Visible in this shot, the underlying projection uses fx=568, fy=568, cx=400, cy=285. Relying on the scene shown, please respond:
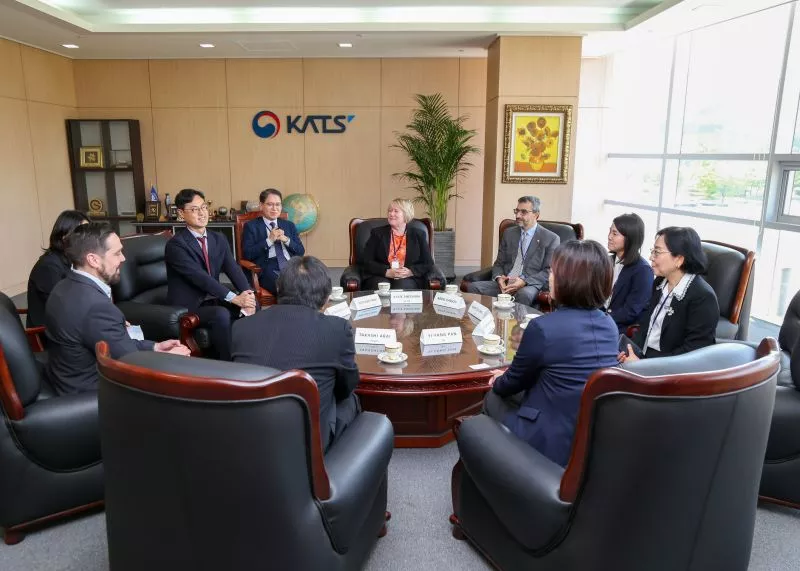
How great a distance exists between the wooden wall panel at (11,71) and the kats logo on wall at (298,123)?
8.49 feet

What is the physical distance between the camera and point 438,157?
6691 millimetres

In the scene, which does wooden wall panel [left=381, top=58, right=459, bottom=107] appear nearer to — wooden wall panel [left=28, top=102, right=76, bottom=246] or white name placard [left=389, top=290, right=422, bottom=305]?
wooden wall panel [left=28, top=102, right=76, bottom=246]

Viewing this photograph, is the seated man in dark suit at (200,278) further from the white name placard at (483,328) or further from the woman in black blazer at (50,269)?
the white name placard at (483,328)

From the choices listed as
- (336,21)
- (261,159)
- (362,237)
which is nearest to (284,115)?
(261,159)

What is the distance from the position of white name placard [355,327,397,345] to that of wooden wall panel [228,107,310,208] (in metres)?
5.06

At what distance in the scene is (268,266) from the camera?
4707 mm

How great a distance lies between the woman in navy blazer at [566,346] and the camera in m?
1.87

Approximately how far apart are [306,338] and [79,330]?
1.06 meters

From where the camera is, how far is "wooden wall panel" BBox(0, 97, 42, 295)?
Result: 6090mm

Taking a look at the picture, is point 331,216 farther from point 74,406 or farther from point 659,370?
point 659,370

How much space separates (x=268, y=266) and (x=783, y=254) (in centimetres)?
425

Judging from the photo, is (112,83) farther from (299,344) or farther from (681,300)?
(681,300)

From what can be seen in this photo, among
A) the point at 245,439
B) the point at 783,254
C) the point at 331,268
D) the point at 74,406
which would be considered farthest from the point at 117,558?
the point at 331,268

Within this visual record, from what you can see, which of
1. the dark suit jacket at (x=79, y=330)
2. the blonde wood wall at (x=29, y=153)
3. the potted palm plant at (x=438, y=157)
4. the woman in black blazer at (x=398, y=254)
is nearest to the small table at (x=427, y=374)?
the woman in black blazer at (x=398, y=254)
